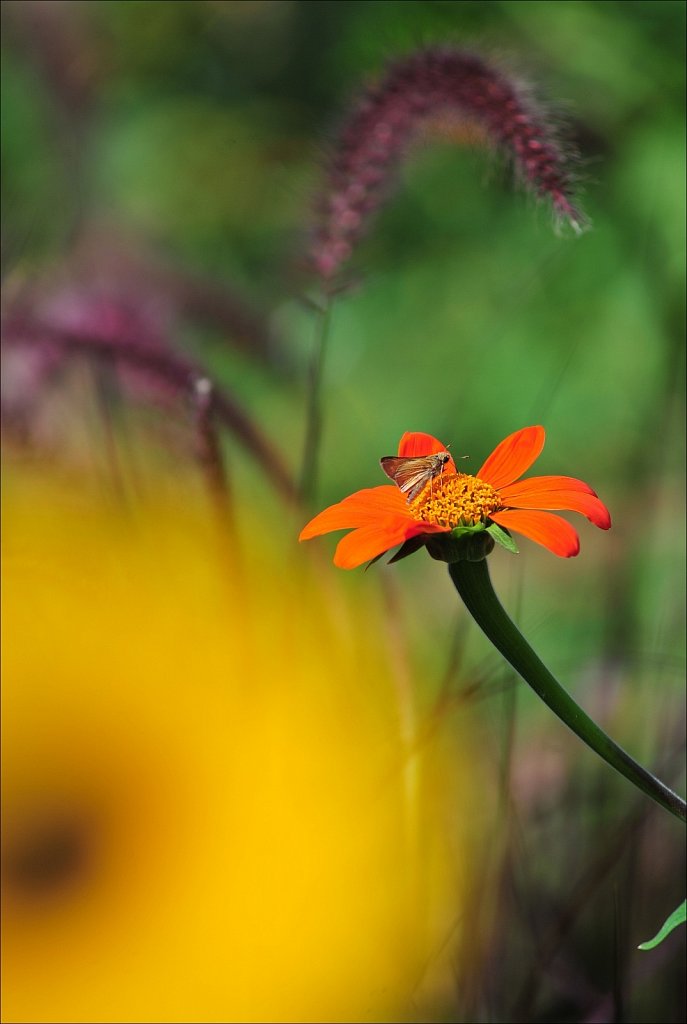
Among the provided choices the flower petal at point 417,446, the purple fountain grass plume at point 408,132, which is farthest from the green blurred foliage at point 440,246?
the flower petal at point 417,446

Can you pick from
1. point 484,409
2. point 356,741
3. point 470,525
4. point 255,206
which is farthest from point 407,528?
point 255,206

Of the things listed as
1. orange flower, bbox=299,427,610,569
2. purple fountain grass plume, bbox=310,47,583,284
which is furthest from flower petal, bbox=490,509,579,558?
purple fountain grass plume, bbox=310,47,583,284

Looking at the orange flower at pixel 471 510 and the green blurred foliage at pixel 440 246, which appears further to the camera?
the green blurred foliage at pixel 440 246

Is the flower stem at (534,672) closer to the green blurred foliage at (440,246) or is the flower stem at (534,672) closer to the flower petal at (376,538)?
the flower petal at (376,538)

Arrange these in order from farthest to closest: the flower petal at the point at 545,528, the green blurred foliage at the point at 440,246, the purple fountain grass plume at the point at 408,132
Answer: the green blurred foliage at the point at 440,246 < the purple fountain grass plume at the point at 408,132 < the flower petal at the point at 545,528

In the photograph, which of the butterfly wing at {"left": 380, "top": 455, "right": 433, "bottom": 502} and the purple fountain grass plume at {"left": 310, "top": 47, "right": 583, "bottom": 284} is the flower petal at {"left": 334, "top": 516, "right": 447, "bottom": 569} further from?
the purple fountain grass plume at {"left": 310, "top": 47, "right": 583, "bottom": 284}
